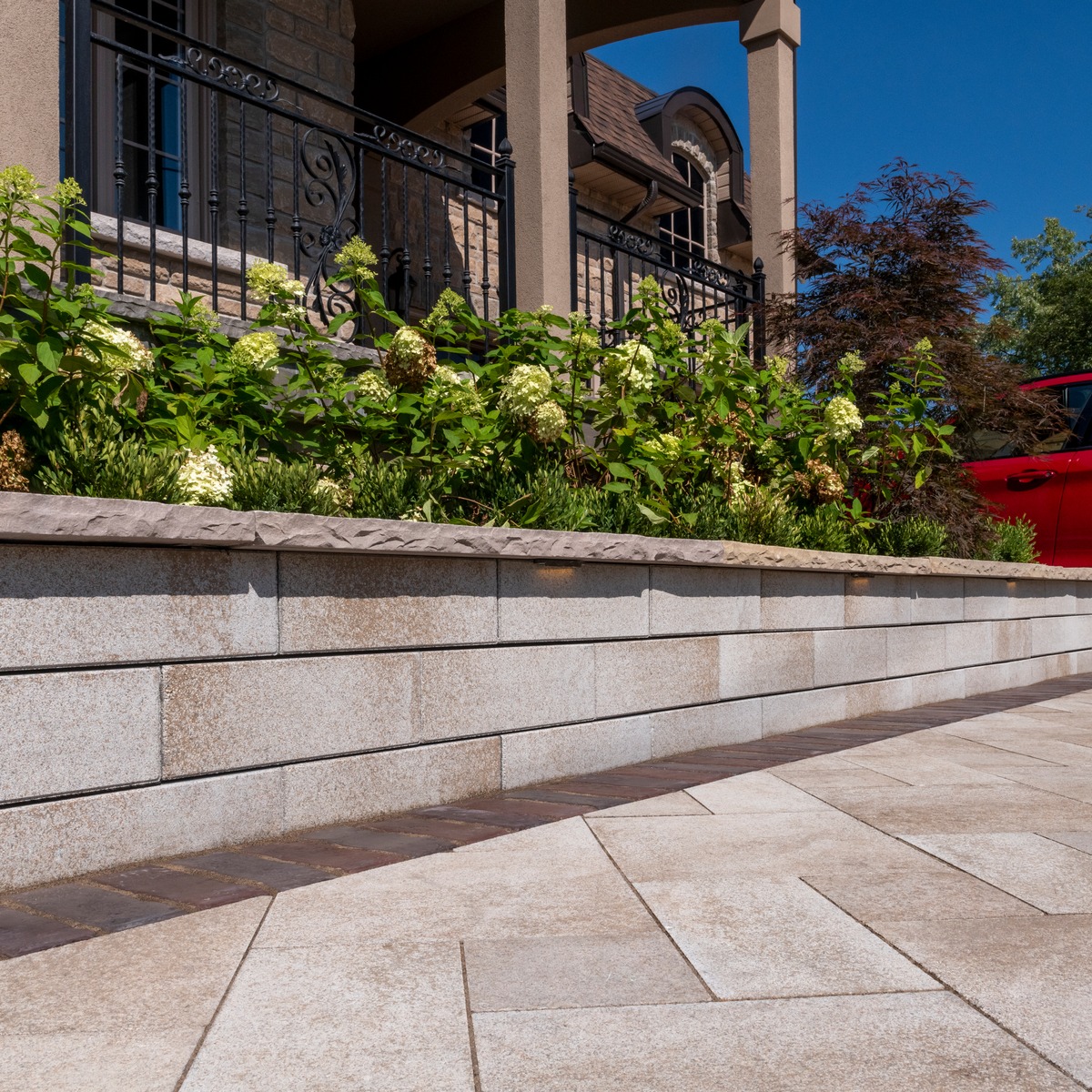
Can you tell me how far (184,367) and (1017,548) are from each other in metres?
6.79

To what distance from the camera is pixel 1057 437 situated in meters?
8.87

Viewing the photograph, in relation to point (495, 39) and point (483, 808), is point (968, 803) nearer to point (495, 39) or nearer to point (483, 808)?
point (483, 808)

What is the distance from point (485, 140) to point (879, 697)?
8.86 m

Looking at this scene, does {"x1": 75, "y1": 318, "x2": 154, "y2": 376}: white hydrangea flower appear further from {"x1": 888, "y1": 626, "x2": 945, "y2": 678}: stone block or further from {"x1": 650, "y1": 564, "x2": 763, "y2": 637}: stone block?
{"x1": 888, "y1": 626, "x2": 945, "y2": 678}: stone block

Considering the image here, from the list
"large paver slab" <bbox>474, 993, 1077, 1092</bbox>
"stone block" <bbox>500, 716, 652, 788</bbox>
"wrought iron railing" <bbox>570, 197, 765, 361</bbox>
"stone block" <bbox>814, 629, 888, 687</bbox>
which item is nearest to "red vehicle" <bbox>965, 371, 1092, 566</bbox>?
"wrought iron railing" <bbox>570, 197, 765, 361</bbox>

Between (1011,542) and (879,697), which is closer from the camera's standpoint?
(879,697)

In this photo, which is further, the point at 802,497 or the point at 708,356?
the point at 802,497

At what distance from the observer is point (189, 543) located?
11.0 ft

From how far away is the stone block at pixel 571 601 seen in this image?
14.6 ft

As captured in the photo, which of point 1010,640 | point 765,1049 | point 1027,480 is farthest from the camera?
point 1027,480

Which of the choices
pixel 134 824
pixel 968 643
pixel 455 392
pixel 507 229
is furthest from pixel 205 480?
pixel 968 643

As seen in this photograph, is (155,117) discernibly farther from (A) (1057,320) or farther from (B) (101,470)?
(A) (1057,320)

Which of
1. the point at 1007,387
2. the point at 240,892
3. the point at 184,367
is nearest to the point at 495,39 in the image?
the point at 1007,387

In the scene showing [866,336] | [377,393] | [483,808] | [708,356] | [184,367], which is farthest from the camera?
[866,336]
